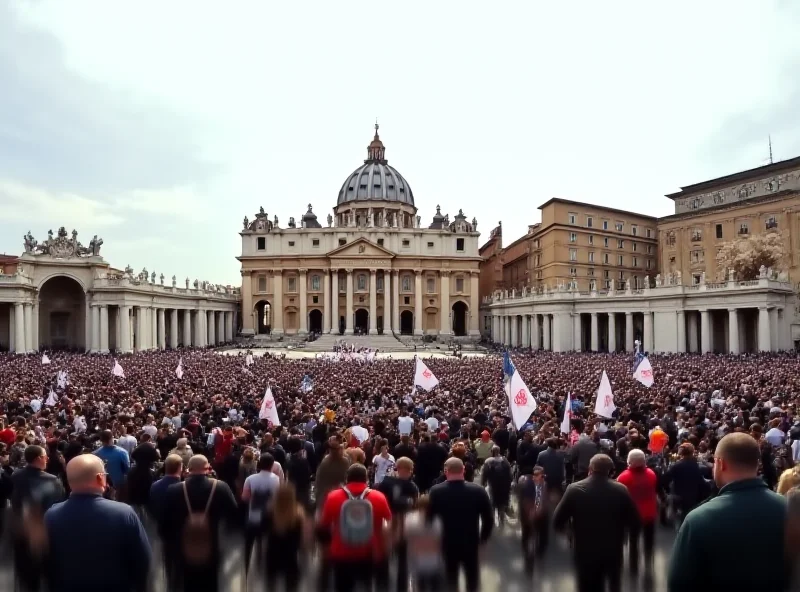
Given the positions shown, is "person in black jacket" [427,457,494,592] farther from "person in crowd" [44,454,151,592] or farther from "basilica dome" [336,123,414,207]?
"basilica dome" [336,123,414,207]

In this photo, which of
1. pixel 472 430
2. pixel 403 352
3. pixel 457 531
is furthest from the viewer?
pixel 403 352

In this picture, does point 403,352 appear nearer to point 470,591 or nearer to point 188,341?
point 188,341

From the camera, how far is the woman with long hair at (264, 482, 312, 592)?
254 inches

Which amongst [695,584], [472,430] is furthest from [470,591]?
[472,430]

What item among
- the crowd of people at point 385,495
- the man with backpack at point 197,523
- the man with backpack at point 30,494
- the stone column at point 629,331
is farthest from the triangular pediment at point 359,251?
the man with backpack at point 197,523

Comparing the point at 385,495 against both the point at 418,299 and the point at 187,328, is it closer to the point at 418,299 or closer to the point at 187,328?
the point at 187,328

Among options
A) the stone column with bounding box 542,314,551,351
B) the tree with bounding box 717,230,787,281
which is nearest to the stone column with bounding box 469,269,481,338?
the stone column with bounding box 542,314,551,351

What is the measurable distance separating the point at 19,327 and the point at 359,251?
45.1m

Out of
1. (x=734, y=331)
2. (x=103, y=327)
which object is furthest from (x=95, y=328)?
(x=734, y=331)

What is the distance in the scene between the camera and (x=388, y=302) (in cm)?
8925

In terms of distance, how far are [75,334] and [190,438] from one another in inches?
2171

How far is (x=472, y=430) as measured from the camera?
45.0ft

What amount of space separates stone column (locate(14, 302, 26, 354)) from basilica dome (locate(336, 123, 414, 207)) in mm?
66689

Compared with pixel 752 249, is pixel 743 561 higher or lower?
lower
